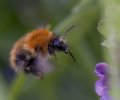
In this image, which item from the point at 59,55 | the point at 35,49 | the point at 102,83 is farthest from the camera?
the point at 59,55

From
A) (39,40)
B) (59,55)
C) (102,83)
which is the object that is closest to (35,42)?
(39,40)

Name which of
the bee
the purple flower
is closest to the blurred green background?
the bee

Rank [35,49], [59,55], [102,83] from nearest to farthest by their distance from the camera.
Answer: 1. [102,83]
2. [35,49]
3. [59,55]

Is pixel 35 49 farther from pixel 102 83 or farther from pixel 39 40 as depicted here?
pixel 102 83

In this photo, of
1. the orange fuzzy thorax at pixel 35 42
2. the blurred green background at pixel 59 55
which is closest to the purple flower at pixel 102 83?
the orange fuzzy thorax at pixel 35 42

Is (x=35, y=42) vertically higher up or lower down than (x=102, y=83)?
higher up

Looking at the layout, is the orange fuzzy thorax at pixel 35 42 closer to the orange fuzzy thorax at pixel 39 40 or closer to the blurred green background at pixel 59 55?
the orange fuzzy thorax at pixel 39 40

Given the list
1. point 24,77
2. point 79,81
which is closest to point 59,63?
point 24,77
